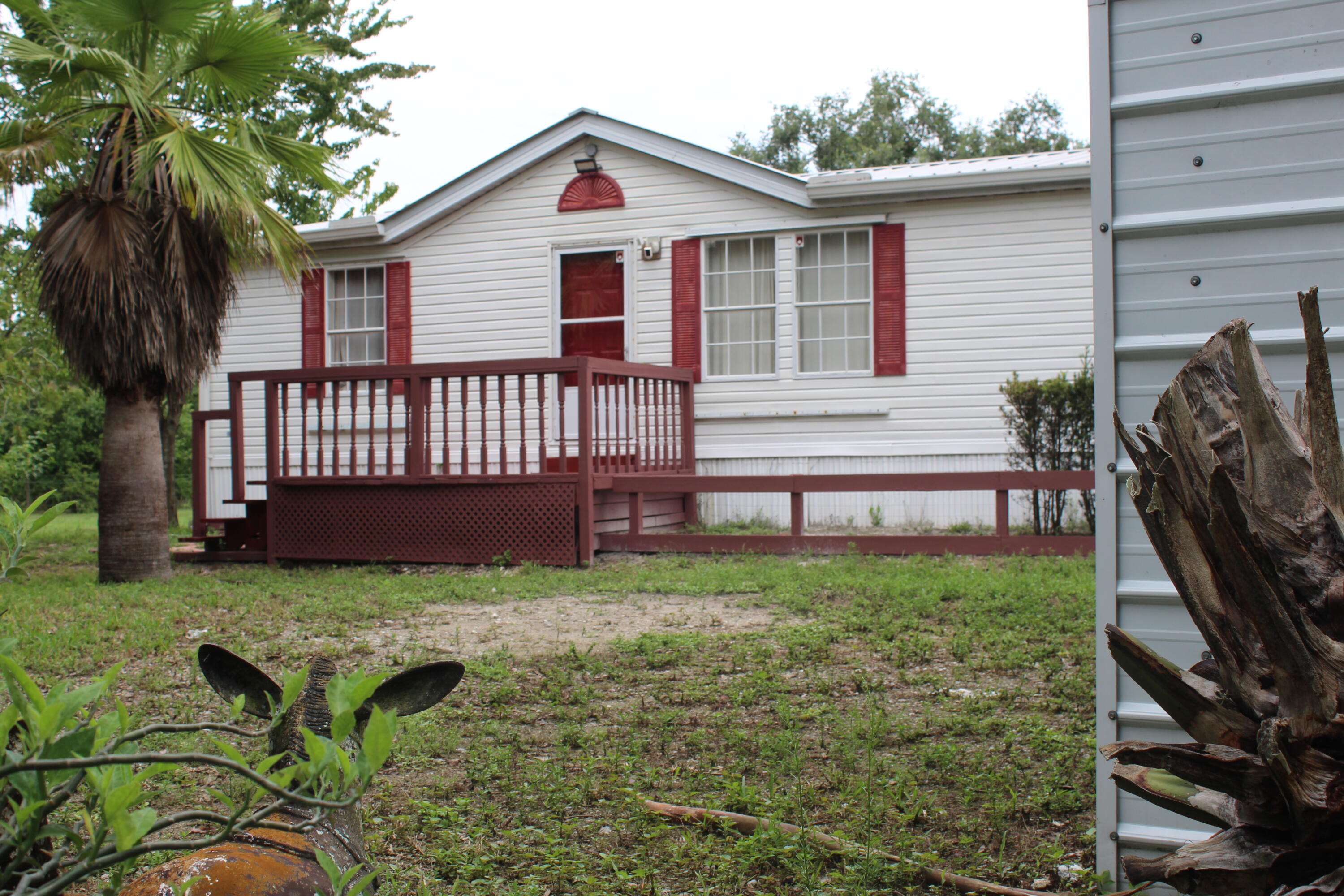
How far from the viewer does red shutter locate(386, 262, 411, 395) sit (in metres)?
13.6

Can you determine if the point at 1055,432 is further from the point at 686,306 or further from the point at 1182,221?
the point at 1182,221

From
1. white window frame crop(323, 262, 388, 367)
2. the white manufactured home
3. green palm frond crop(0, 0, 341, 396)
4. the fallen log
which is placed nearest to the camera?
the fallen log

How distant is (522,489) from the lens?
31.2 ft

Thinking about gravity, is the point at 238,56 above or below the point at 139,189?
above

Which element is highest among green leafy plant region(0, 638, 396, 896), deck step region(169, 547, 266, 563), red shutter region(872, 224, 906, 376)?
red shutter region(872, 224, 906, 376)

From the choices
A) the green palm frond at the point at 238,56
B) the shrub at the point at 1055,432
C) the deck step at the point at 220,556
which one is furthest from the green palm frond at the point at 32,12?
the shrub at the point at 1055,432

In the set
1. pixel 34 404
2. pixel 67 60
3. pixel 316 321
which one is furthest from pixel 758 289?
pixel 34 404

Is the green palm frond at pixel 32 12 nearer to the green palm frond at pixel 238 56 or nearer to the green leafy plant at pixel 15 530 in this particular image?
the green palm frond at pixel 238 56

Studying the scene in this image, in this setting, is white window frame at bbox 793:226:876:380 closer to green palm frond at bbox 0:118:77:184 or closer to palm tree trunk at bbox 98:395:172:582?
palm tree trunk at bbox 98:395:172:582

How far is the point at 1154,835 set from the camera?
8.31ft

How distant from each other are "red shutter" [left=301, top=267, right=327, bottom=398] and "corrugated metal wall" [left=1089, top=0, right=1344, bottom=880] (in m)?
12.6

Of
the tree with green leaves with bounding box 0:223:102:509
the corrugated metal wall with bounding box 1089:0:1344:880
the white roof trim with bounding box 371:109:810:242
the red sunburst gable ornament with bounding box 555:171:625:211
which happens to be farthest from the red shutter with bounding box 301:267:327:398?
the corrugated metal wall with bounding box 1089:0:1344:880

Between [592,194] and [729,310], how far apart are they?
7.40ft

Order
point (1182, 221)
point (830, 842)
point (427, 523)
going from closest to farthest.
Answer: point (1182, 221)
point (830, 842)
point (427, 523)
